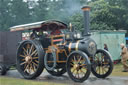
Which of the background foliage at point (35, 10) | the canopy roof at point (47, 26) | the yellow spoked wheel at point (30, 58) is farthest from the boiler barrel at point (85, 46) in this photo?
the background foliage at point (35, 10)

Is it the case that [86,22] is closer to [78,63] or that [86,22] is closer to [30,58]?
[78,63]

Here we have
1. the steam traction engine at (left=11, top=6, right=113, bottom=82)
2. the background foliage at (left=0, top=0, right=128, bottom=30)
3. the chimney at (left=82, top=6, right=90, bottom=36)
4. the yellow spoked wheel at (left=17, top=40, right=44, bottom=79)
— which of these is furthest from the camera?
the background foliage at (left=0, top=0, right=128, bottom=30)

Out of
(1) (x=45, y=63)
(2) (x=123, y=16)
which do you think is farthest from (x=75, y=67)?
(2) (x=123, y=16)

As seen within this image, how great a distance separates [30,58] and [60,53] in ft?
3.99

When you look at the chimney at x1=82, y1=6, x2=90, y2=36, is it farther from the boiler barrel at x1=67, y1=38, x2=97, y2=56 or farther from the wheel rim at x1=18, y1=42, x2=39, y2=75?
the wheel rim at x1=18, y1=42, x2=39, y2=75

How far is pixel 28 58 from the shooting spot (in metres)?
8.23

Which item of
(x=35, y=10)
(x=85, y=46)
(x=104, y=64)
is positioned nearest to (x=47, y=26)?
(x=85, y=46)

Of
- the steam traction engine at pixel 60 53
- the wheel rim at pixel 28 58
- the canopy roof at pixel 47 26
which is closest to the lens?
the steam traction engine at pixel 60 53

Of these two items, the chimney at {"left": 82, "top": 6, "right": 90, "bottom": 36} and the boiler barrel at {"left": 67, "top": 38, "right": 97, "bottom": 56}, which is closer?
the boiler barrel at {"left": 67, "top": 38, "right": 97, "bottom": 56}

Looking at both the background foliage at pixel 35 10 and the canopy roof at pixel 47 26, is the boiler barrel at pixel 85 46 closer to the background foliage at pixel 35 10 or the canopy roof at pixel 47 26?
the canopy roof at pixel 47 26

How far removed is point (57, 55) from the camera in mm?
7766

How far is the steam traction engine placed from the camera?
7.01 meters

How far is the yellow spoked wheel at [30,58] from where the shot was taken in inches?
308

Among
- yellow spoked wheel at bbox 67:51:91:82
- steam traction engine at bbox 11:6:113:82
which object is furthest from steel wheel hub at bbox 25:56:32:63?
yellow spoked wheel at bbox 67:51:91:82
